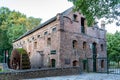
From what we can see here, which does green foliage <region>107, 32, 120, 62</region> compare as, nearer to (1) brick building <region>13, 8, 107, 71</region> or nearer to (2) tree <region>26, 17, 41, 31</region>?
(1) brick building <region>13, 8, 107, 71</region>

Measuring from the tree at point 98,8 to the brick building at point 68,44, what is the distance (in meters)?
8.76

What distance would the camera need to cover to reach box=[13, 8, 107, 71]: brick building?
72.0 ft

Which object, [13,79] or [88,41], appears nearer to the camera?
[13,79]

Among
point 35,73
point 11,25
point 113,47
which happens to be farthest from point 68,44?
point 11,25

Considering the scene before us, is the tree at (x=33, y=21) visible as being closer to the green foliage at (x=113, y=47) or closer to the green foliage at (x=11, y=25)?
the green foliage at (x=11, y=25)

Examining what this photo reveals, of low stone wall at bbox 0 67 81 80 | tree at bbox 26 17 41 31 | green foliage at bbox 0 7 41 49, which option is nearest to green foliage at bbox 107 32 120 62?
green foliage at bbox 0 7 41 49

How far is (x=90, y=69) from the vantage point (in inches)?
990

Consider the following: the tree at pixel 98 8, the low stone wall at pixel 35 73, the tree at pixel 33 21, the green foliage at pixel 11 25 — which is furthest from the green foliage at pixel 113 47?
the tree at pixel 98 8

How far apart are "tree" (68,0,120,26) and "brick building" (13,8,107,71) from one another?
28.7 feet

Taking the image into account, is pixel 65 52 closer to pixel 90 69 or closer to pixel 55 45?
pixel 55 45

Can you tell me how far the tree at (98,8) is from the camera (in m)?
12.4

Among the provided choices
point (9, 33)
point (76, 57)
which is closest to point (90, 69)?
point (76, 57)

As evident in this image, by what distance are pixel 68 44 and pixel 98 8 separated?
10231 millimetres

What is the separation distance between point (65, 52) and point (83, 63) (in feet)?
12.4
